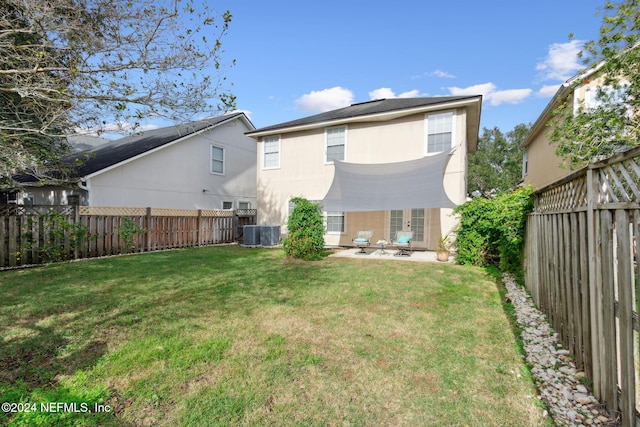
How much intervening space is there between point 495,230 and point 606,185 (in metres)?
7.20

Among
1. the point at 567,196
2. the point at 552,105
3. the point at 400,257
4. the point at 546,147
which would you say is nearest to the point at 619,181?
the point at 567,196

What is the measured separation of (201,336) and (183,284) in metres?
3.38

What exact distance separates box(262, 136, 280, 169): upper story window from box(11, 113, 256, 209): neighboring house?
2.73 meters

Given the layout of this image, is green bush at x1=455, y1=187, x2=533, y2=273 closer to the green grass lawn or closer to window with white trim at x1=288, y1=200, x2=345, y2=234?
the green grass lawn

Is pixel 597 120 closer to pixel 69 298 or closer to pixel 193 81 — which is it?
pixel 193 81

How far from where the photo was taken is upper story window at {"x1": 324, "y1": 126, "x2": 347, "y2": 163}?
48.2 feet

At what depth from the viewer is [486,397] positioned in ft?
9.74

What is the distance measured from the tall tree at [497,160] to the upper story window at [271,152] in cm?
2482

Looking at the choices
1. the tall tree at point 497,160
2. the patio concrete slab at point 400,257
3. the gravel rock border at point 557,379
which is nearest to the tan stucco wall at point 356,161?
the patio concrete slab at point 400,257

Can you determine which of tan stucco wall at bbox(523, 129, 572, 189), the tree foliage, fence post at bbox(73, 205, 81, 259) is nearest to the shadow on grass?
fence post at bbox(73, 205, 81, 259)

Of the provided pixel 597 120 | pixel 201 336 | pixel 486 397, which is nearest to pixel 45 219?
pixel 201 336

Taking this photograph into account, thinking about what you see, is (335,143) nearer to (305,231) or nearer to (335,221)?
(335,221)

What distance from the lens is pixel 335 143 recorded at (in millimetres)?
14891

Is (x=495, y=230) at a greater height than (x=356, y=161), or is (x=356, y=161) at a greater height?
(x=356, y=161)
